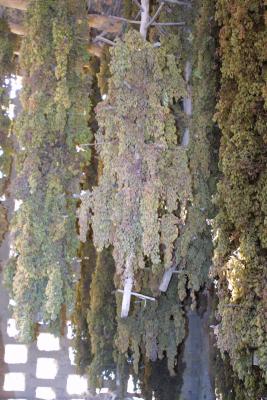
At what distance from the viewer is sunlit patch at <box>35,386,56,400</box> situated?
11435mm

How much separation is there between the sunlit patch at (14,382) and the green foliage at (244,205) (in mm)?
7582

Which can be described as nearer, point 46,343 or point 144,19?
point 144,19

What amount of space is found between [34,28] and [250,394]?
4520 mm

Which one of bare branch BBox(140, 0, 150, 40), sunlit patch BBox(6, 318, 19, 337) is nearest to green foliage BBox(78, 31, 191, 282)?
bare branch BBox(140, 0, 150, 40)

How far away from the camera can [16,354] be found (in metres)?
11.4

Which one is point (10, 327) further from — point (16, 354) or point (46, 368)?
point (46, 368)

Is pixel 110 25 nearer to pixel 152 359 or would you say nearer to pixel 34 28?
pixel 34 28

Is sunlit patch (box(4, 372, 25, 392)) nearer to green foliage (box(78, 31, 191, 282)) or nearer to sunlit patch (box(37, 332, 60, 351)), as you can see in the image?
sunlit patch (box(37, 332, 60, 351))

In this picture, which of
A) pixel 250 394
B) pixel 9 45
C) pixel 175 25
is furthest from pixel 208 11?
pixel 250 394

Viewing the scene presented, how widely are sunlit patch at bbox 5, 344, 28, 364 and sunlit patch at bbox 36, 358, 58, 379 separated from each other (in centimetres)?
31

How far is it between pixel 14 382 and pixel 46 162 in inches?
257

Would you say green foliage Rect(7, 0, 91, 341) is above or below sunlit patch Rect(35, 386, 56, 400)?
above

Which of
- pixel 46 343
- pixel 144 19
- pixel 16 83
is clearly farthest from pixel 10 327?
pixel 144 19

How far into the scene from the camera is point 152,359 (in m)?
6.62
